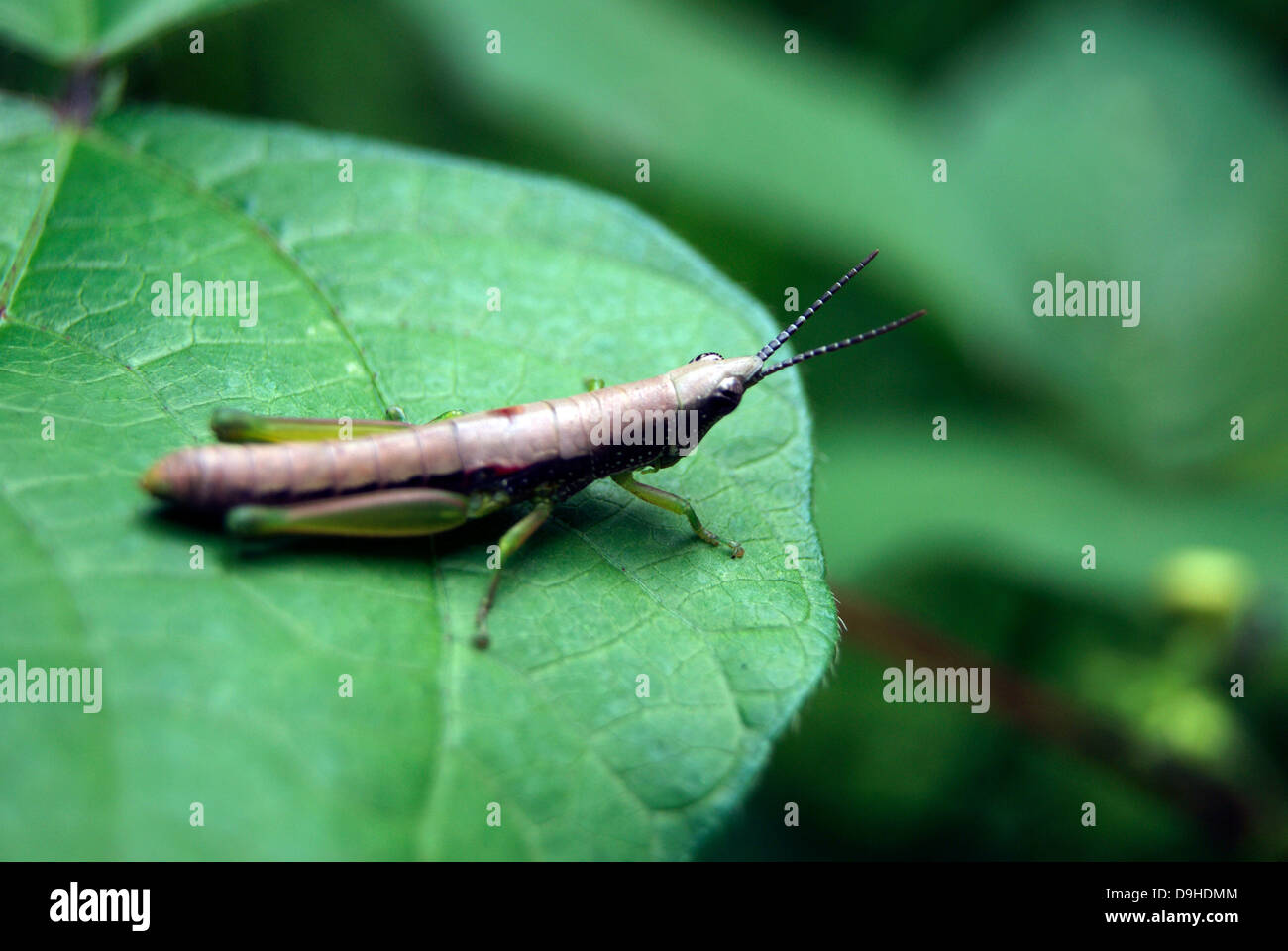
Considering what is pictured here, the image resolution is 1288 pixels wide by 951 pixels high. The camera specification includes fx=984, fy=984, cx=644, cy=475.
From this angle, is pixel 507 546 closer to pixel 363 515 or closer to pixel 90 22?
pixel 363 515

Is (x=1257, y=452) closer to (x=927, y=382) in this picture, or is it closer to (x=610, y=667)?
(x=927, y=382)

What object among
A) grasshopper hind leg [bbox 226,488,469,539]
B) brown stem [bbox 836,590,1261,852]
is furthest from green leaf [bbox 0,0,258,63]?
brown stem [bbox 836,590,1261,852]

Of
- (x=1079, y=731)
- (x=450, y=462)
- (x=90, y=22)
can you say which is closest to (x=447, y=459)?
(x=450, y=462)

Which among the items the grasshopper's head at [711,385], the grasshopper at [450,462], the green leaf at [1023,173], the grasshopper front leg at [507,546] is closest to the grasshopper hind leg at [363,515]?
the grasshopper at [450,462]

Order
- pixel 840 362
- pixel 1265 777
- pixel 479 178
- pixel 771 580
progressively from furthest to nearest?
1. pixel 840 362
2. pixel 1265 777
3. pixel 479 178
4. pixel 771 580

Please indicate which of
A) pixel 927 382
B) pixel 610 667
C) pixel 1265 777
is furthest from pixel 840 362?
pixel 610 667

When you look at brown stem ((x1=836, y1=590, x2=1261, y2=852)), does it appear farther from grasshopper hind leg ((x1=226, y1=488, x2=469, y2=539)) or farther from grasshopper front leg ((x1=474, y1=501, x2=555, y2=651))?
grasshopper hind leg ((x1=226, y1=488, x2=469, y2=539))
